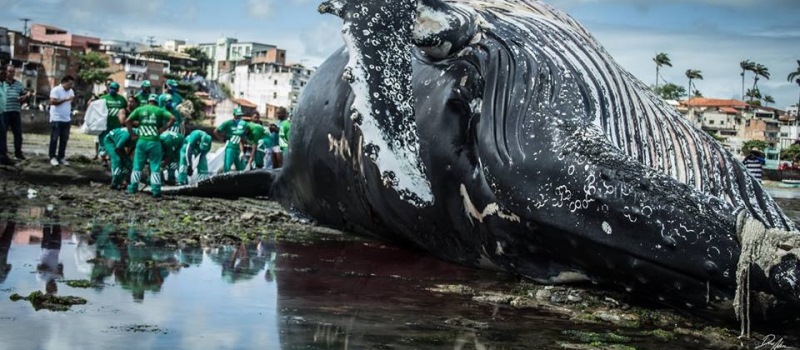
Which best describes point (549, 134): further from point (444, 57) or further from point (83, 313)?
point (83, 313)

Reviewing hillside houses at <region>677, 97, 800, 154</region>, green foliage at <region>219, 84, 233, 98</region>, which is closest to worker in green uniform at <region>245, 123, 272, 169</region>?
green foliage at <region>219, 84, 233, 98</region>

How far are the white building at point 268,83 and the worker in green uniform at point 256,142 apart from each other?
116555 mm

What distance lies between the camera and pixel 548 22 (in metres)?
7.31

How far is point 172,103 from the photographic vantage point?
1755cm

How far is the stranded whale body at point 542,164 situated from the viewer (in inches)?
213

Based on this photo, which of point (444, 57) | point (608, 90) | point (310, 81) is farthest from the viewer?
point (310, 81)

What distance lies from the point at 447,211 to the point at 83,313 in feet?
9.04

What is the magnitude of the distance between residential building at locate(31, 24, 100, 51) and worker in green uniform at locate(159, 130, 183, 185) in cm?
12190

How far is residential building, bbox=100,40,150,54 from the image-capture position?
6097 inches

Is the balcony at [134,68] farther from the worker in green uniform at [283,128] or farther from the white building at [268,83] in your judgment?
the worker in green uniform at [283,128]

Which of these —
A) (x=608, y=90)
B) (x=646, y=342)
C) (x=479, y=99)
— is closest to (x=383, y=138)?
(x=479, y=99)

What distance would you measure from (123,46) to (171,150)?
149451 millimetres

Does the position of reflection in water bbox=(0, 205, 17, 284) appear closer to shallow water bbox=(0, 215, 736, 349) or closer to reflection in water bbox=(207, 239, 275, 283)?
shallow water bbox=(0, 215, 736, 349)
